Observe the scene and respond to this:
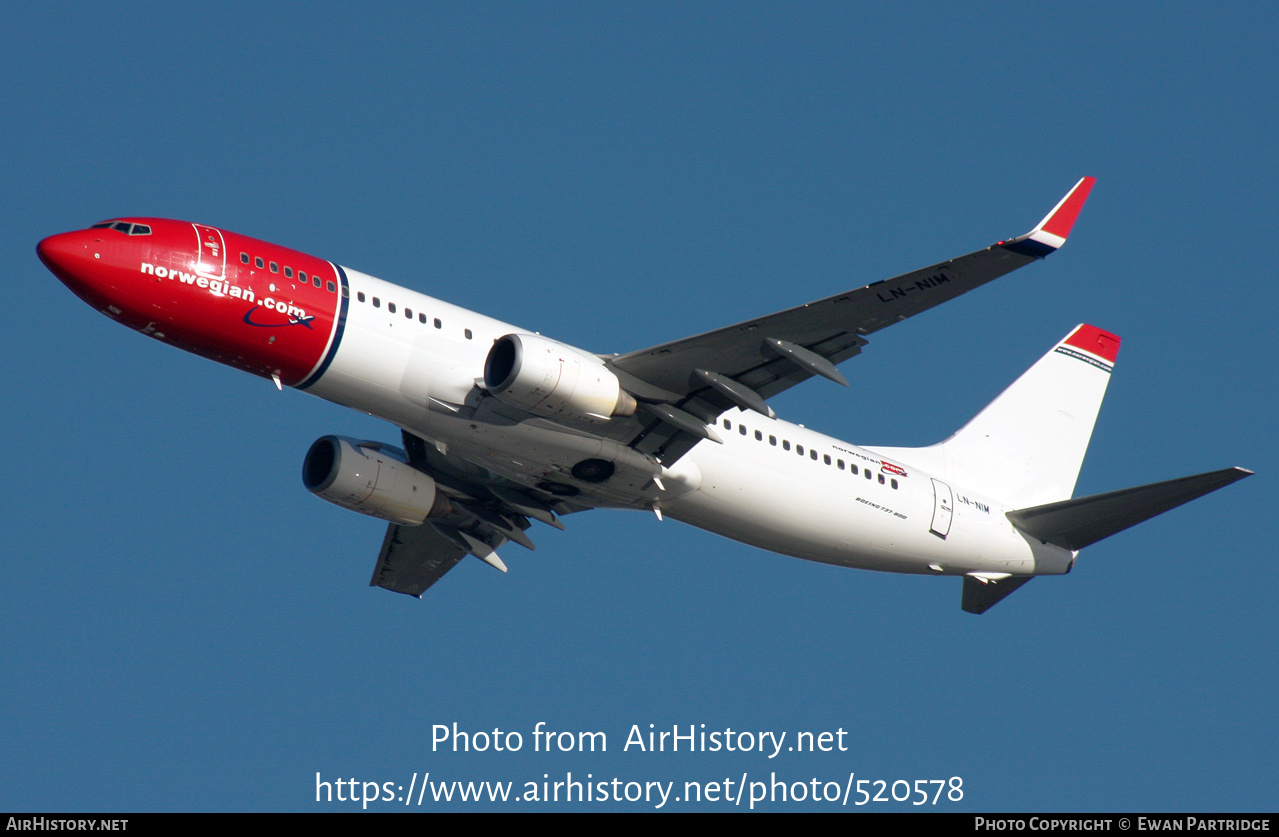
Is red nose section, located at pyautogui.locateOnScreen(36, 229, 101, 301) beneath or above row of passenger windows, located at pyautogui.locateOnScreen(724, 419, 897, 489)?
beneath

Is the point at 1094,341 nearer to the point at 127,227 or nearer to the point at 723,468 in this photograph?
the point at 723,468

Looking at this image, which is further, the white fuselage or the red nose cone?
the white fuselage

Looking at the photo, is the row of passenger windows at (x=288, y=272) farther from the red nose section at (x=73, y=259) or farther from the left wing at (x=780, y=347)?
the left wing at (x=780, y=347)

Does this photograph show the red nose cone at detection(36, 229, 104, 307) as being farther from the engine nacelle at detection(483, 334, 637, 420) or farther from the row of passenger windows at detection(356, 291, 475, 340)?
the engine nacelle at detection(483, 334, 637, 420)

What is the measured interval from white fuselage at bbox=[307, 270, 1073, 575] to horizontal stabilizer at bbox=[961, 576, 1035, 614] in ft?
2.99

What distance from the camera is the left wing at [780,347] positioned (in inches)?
1082

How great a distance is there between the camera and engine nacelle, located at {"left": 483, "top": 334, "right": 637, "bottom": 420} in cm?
2941

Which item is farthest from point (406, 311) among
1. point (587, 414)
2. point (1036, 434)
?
point (1036, 434)

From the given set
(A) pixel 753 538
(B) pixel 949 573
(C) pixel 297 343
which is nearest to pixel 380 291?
(C) pixel 297 343

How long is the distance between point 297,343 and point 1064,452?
24109mm

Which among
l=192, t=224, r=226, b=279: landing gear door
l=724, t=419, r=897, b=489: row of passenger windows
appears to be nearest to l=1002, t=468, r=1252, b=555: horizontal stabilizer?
l=724, t=419, r=897, b=489: row of passenger windows

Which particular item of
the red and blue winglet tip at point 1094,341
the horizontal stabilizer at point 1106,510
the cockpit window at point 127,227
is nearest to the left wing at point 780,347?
the horizontal stabilizer at point 1106,510

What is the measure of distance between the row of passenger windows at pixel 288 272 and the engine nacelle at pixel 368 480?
6030mm

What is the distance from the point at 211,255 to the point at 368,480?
7787mm
